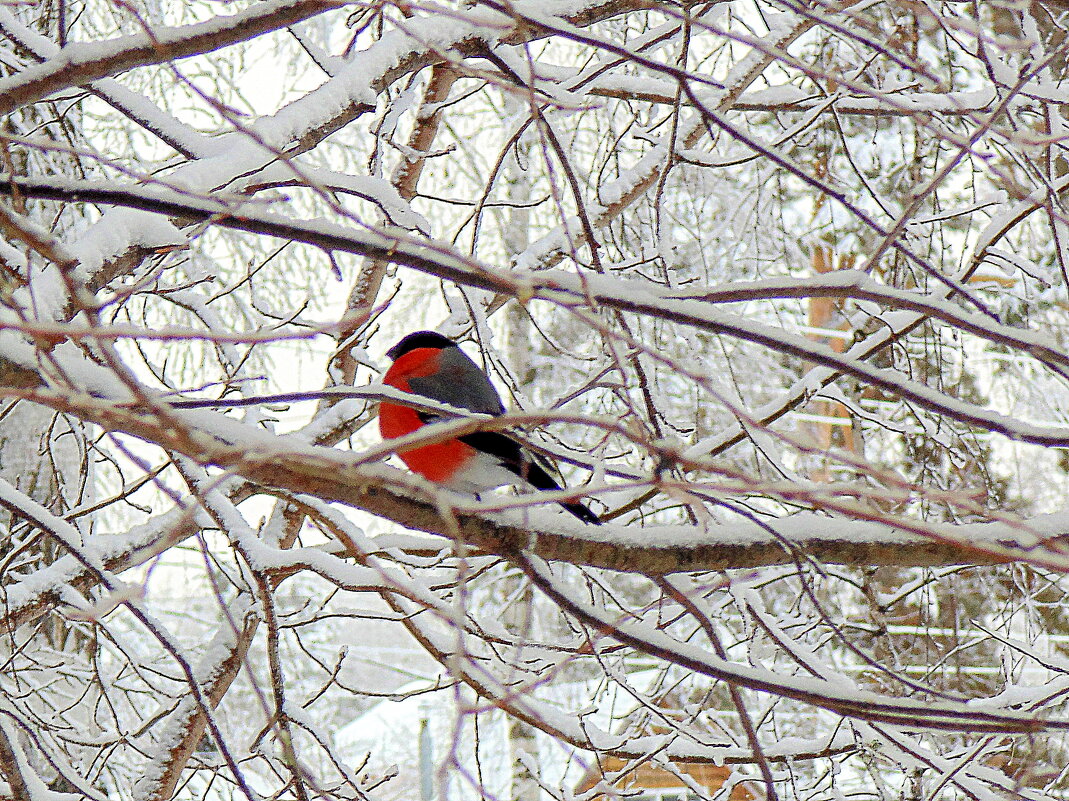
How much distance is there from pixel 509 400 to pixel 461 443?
1.36 ft

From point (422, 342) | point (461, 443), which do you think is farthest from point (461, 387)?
point (422, 342)

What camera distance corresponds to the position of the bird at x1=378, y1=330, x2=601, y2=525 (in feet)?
6.66

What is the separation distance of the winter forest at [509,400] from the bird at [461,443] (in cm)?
6

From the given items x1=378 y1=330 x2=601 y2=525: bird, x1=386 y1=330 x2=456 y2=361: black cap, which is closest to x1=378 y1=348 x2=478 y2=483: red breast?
x1=378 y1=330 x2=601 y2=525: bird

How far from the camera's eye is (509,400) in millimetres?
2471

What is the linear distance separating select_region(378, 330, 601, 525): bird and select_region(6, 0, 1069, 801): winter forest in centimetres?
6

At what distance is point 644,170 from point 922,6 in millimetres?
1628

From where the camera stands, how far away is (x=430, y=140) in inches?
121

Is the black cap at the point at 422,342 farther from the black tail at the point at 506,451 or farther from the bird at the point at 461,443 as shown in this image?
the black tail at the point at 506,451

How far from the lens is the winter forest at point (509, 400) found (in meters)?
1.05

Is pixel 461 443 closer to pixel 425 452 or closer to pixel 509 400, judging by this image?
pixel 425 452

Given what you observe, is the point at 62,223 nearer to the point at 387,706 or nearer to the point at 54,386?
the point at 54,386

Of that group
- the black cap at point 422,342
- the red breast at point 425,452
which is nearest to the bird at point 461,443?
the red breast at point 425,452

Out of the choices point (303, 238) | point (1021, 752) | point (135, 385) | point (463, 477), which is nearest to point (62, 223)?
point (463, 477)
